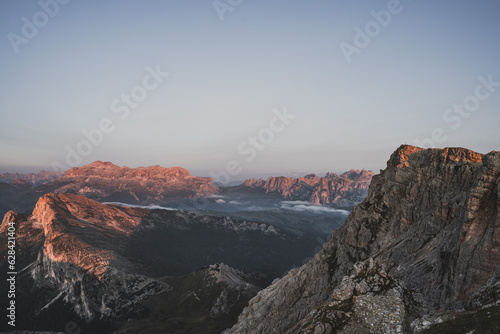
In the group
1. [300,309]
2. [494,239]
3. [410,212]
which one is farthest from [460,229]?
[300,309]

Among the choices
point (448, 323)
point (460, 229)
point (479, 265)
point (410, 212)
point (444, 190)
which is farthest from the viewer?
point (410, 212)

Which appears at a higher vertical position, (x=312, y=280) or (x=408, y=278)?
(x=408, y=278)

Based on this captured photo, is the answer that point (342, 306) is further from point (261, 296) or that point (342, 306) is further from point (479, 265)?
point (261, 296)

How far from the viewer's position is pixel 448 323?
29.8m

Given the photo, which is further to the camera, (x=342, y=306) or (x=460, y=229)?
(x=460, y=229)

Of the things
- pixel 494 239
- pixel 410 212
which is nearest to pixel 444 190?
pixel 410 212

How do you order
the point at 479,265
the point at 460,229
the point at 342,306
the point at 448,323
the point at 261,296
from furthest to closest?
the point at 261,296, the point at 460,229, the point at 479,265, the point at 342,306, the point at 448,323

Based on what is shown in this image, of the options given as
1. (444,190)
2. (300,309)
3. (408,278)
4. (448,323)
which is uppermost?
(444,190)

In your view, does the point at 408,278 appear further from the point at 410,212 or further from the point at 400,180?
the point at 400,180

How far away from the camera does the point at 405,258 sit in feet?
235

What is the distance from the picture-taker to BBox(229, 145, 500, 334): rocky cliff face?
134 feet

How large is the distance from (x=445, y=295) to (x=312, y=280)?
60.3 meters

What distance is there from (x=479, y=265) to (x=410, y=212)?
45.2 metres

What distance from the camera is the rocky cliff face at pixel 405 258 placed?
40.7 m
